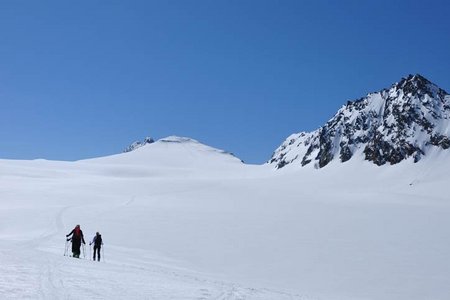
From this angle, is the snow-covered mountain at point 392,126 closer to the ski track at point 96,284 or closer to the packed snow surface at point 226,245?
the packed snow surface at point 226,245

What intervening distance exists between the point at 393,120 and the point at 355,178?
16.4 meters

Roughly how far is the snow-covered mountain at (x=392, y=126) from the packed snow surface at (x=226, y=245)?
19.8m

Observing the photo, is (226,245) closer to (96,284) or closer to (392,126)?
(96,284)

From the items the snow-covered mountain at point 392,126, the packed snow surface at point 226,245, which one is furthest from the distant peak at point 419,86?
the packed snow surface at point 226,245

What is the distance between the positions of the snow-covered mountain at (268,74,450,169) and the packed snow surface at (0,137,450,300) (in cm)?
1976

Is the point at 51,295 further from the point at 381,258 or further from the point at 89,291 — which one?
the point at 381,258

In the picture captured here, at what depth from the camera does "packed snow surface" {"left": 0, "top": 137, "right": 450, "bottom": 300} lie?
1304 centimetres

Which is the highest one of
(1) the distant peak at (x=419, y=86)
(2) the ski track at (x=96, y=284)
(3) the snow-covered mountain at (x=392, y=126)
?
(1) the distant peak at (x=419, y=86)

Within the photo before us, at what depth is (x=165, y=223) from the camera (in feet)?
108

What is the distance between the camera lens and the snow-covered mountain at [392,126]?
75.9m

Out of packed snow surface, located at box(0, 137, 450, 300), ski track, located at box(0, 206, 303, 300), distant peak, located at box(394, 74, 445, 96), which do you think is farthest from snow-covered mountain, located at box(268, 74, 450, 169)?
ski track, located at box(0, 206, 303, 300)

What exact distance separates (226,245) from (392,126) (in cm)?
6546

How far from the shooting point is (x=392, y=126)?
82625mm

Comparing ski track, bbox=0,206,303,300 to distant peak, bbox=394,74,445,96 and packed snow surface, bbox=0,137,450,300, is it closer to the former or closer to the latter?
packed snow surface, bbox=0,137,450,300
